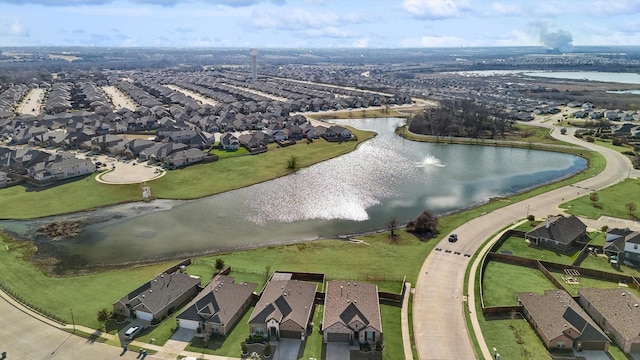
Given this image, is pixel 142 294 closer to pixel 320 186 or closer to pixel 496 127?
pixel 320 186

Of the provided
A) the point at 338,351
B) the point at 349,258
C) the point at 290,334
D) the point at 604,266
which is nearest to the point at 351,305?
the point at 338,351

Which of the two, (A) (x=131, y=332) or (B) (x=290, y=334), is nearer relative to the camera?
(A) (x=131, y=332)

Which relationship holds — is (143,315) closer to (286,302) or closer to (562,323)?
(286,302)

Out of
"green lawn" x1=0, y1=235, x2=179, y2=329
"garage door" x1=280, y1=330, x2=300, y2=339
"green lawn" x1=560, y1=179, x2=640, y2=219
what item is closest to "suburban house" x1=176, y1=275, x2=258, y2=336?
"garage door" x1=280, y1=330, x2=300, y2=339

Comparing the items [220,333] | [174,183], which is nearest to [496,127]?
[174,183]

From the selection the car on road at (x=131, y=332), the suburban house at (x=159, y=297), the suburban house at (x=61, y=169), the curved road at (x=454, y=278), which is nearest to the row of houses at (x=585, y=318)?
the curved road at (x=454, y=278)

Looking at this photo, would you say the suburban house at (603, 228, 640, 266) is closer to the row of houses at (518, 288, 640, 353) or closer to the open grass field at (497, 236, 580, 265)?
the open grass field at (497, 236, 580, 265)
